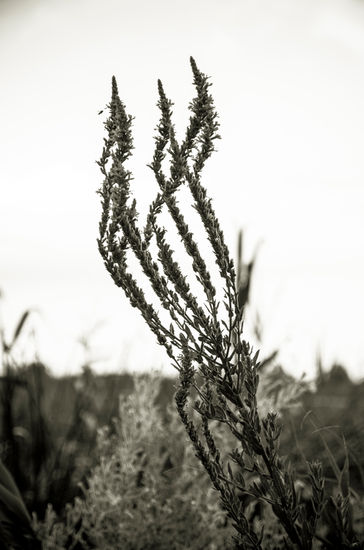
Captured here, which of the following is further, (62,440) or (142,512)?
(62,440)

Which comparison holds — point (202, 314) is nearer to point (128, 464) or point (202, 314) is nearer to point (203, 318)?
point (203, 318)

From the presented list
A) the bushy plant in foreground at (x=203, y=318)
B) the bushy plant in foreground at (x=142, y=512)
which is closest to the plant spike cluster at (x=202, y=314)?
the bushy plant in foreground at (x=203, y=318)

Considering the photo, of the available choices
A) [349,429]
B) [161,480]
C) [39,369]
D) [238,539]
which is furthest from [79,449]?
[238,539]

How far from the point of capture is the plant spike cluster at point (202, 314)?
1.62m

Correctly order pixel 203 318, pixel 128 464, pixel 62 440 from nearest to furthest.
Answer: pixel 203 318 < pixel 128 464 < pixel 62 440

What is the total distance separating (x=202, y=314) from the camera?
1663 millimetres

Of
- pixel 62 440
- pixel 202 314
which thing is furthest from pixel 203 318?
pixel 62 440

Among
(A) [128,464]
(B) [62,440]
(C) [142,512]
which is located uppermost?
(B) [62,440]

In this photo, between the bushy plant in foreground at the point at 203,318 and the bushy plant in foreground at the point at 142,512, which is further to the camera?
the bushy plant in foreground at the point at 142,512

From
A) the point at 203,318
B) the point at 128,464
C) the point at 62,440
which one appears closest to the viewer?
the point at 203,318

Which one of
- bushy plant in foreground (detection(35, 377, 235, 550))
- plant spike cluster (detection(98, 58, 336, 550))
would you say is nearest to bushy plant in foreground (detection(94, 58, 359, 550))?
plant spike cluster (detection(98, 58, 336, 550))

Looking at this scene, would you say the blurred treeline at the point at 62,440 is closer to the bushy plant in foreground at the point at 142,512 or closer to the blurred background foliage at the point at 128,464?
the blurred background foliage at the point at 128,464

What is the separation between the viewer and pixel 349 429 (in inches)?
153

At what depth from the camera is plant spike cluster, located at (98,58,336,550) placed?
162cm
